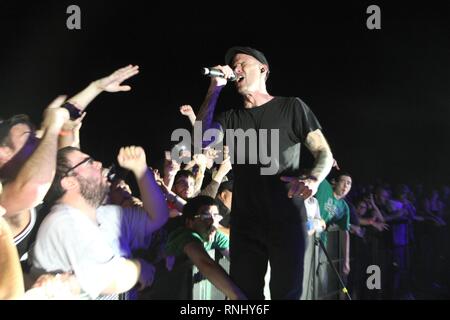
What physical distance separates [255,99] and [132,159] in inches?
33.8

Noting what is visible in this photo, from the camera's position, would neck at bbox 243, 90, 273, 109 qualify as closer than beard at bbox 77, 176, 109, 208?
Yes

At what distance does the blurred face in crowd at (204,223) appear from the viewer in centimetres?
274

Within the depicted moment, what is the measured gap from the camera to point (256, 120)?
8.34 ft

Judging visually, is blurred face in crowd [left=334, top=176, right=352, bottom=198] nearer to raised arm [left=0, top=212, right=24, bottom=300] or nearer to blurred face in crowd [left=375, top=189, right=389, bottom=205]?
blurred face in crowd [left=375, top=189, right=389, bottom=205]

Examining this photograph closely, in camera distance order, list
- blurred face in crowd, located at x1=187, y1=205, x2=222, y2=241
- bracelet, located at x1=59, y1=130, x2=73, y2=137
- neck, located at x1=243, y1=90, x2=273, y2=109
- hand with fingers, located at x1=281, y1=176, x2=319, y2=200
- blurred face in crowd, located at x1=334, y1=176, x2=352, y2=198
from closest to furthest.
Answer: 1. hand with fingers, located at x1=281, y1=176, x2=319, y2=200
2. neck, located at x1=243, y1=90, x2=273, y2=109
3. blurred face in crowd, located at x1=187, y1=205, x2=222, y2=241
4. bracelet, located at x1=59, y1=130, x2=73, y2=137
5. blurred face in crowd, located at x1=334, y1=176, x2=352, y2=198

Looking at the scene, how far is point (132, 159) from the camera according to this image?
114 inches

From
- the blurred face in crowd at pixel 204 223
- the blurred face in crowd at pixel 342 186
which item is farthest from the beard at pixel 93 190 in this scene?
the blurred face in crowd at pixel 342 186

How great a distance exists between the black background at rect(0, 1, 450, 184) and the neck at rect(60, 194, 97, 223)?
28 cm

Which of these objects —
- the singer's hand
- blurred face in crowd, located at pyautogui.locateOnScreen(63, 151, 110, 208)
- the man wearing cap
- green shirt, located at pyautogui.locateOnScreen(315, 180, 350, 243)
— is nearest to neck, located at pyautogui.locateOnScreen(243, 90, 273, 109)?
the man wearing cap

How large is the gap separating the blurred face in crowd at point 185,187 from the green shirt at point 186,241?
0.25 metres

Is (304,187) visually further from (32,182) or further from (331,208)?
(32,182)

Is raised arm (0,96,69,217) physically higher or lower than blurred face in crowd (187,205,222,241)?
higher

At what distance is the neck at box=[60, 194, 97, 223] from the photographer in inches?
109

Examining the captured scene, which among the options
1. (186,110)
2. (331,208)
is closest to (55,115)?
(186,110)
